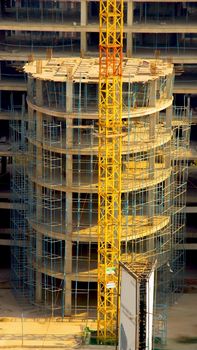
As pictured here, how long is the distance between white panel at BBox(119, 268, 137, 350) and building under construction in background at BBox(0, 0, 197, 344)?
14.3 meters

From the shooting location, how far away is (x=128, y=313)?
295ft

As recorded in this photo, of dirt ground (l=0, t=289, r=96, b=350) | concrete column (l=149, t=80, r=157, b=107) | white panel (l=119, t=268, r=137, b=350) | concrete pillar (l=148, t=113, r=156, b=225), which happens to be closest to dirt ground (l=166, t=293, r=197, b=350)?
dirt ground (l=0, t=289, r=96, b=350)

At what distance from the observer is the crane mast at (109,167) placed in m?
102

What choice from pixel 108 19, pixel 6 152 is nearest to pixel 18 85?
pixel 6 152

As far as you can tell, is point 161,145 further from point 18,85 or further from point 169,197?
point 18,85

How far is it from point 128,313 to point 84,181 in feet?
73.4

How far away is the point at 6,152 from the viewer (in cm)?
12000

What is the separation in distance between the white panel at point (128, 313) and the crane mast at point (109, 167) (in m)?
13.8

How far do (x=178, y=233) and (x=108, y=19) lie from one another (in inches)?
1036

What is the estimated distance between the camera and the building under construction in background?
4277 inches

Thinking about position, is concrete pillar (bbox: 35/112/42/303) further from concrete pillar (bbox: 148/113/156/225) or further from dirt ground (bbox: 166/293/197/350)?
dirt ground (bbox: 166/293/197/350)

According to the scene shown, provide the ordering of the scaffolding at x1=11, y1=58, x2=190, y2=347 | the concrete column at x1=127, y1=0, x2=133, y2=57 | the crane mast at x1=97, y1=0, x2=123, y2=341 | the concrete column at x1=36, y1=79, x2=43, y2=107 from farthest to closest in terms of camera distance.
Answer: the concrete column at x1=127, y1=0, x2=133, y2=57 < the concrete column at x1=36, y1=79, x2=43, y2=107 < the scaffolding at x1=11, y1=58, x2=190, y2=347 < the crane mast at x1=97, y1=0, x2=123, y2=341

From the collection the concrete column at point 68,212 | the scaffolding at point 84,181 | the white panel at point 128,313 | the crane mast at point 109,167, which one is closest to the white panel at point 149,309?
the white panel at point 128,313

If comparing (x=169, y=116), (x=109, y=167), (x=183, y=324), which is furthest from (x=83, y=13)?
(x=183, y=324)
